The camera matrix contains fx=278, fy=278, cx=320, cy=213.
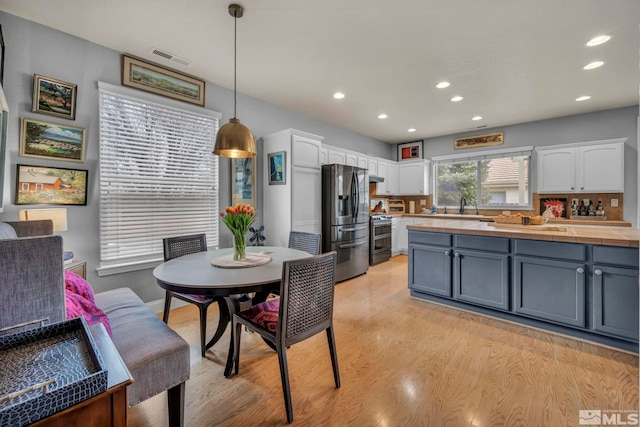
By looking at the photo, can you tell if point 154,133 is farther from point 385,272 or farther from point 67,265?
point 385,272

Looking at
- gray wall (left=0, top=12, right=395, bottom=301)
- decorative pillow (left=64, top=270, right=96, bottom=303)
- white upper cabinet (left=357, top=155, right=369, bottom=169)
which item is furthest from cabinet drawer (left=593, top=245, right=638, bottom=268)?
gray wall (left=0, top=12, right=395, bottom=301)

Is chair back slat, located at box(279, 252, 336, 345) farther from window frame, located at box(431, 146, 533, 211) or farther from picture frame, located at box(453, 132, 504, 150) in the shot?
picture frame, located at box(453, 132, 504, 150)

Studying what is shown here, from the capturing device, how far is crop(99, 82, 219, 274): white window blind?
8.94 feet

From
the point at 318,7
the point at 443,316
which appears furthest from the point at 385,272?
the point at 318,7

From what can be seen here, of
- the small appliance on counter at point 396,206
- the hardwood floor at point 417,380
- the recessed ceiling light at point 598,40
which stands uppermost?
the recessed ceiling light at point 598,40

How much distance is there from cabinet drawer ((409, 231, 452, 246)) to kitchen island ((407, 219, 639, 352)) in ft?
0.04

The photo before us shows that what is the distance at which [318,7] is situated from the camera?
7.00ft

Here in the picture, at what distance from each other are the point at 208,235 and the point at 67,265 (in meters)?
1.42

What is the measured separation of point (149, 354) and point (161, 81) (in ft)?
9.48

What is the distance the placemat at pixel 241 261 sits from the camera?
6.38 ft

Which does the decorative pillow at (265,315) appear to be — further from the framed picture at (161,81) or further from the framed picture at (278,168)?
the framed picture at (161,81)

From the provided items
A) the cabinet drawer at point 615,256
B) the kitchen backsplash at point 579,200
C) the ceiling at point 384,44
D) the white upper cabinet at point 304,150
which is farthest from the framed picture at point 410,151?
the cabinet drawer at point 615,256

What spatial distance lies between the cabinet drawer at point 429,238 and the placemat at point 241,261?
1.93m

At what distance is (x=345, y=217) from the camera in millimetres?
4277
